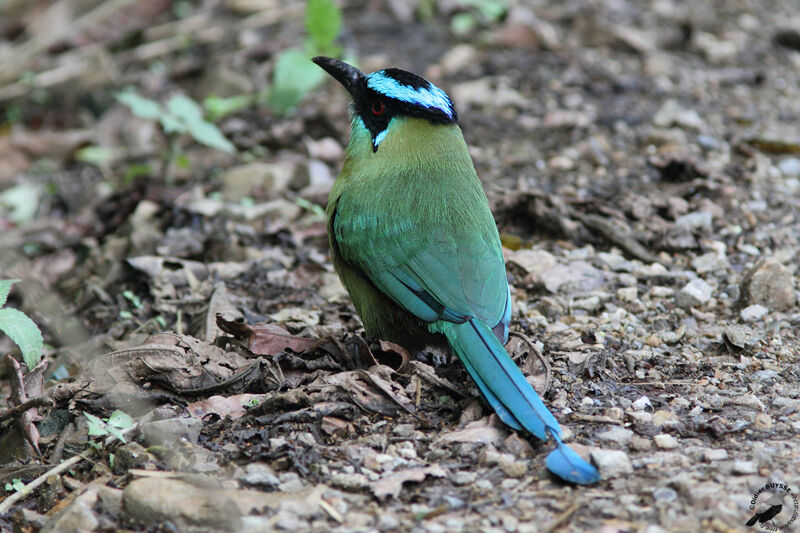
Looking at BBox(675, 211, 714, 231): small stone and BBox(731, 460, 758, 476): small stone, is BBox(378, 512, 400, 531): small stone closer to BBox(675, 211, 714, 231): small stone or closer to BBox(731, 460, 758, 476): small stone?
BBox(731, 460, 758, 476): small stone

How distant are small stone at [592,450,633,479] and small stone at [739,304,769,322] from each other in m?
1.58

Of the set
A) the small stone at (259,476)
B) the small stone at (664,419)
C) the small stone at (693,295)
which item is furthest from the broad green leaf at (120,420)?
the small stone at (693,295)

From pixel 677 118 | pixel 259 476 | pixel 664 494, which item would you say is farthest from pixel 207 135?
pixel 664 494

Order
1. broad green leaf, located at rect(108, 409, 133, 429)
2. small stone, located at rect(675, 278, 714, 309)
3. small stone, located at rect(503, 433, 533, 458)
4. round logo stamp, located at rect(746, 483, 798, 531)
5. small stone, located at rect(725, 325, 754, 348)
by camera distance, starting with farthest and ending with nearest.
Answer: small stone, located at rect(675, 278, 714, 309)
small stone, located at rect(725, 325, 754, 348)
broad green leaf, located at rect(108, 409, 133, 429)
small stone, located at rect(503, 433, 533, 458)
round logo stamp, located at rect(746, 483, 798, 531)

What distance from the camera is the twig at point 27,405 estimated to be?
3488 mm

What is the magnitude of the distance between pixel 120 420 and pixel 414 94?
195 cm

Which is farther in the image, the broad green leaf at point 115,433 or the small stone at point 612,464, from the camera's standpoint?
the broad green leaf at point 115,433

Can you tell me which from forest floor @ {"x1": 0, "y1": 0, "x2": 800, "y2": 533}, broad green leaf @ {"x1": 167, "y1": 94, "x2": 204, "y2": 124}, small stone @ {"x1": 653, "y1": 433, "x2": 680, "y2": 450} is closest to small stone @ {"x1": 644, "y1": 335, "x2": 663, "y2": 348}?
forest floor @ {"x1": 0, "y1": 0, "x2": 800, "y2": 533}

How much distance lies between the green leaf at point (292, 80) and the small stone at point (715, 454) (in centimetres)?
439

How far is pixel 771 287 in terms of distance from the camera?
4348mm

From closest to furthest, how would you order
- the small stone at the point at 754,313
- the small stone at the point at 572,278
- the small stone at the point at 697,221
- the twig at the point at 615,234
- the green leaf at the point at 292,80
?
the small stone at the point at 754,313
the small stone at the point at 572,278
the twig at the point at 615,234
the small stone at the point at 697,221
the green leaf at the point at 292,80

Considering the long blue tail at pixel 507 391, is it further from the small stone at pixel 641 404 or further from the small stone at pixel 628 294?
the small stone at pixel 628 294

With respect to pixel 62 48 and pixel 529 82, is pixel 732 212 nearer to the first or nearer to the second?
pixel 529 82

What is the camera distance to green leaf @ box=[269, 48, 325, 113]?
21.7 ft
